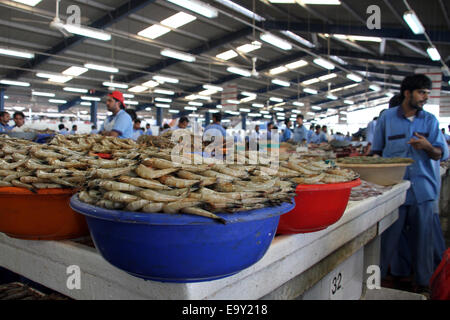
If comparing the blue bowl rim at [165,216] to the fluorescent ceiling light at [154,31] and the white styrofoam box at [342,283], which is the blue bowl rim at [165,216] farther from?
the fluorescent ceiling light at [154,31]

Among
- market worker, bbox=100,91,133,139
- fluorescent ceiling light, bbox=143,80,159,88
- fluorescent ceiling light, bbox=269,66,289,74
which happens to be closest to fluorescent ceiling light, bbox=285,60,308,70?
fluorescent ceiling light, bbox=269,66,289,74

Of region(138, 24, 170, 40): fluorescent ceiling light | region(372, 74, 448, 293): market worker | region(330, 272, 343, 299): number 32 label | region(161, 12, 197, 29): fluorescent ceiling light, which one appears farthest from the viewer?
region(138, 24, 170, 40): fluorescent ceiling light

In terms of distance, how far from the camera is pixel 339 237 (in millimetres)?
2062

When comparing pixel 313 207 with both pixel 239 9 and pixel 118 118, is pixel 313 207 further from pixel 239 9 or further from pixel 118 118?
pixel 239 9

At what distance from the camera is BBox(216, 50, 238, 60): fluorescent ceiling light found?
16900 millimetres

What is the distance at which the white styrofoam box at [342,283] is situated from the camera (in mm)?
2229

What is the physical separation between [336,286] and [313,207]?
1.18 meters

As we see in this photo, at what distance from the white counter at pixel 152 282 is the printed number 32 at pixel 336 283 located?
455 millimetres

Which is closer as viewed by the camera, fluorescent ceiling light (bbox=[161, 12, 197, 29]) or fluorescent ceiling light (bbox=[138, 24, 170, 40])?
fluorescent ceiling light (bbox=[161, 12, 197, 29])

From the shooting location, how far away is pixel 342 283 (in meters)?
2.56

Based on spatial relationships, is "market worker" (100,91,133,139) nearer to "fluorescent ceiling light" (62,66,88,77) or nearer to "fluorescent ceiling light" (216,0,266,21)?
"fluorescent ceiling light" (216,0,266,21)
